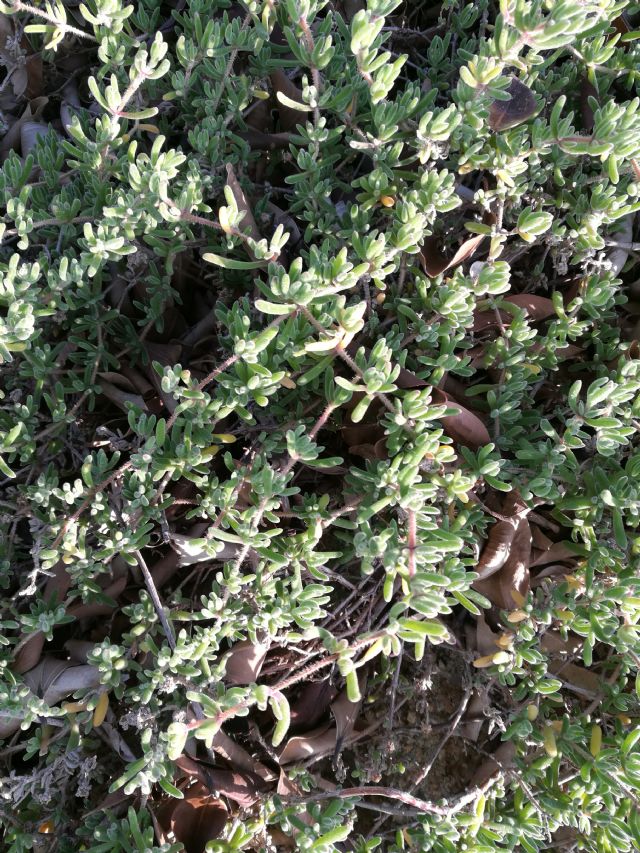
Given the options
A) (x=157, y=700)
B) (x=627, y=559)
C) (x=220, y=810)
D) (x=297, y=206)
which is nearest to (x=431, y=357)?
(x=297, y=206)

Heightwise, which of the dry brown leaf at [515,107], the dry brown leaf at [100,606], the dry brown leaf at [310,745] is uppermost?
the dry brown leaf at [515,107]

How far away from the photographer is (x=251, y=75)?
208 centimetres

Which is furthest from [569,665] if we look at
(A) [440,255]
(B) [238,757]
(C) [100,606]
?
(C) [100,606]

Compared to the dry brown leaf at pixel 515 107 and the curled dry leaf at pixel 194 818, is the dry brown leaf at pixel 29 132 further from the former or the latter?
the curled dry leaf at pixel 194 818

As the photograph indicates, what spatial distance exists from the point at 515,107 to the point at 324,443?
979mm

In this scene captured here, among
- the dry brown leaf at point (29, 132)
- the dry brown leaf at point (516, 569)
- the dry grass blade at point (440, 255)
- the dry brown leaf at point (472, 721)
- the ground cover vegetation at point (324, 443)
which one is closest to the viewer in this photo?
the ground cover vegetation at point (324, 443)

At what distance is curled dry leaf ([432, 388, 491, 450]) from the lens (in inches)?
73.5

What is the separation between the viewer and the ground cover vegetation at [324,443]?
1.66 m

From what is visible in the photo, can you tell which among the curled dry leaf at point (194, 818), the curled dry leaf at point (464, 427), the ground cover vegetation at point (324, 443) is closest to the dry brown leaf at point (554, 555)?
the ground cover vegetation at point (324, 443)

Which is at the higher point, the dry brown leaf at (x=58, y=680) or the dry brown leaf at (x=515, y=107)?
the dry brown leaf at (x=515, y=107)

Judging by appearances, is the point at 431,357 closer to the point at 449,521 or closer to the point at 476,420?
the point at 476,420

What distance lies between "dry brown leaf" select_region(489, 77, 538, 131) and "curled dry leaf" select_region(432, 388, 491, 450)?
674 mm

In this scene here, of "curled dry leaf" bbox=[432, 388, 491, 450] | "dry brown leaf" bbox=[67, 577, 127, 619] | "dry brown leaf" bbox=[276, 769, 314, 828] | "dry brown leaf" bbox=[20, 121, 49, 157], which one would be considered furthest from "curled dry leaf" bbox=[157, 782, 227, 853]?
"dry brown leaf" bbox=[20, 121, 49, 157]

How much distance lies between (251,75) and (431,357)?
978 mm
